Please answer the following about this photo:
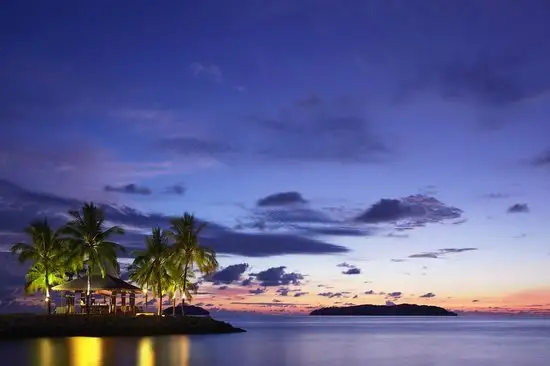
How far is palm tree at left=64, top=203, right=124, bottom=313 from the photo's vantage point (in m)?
59.9

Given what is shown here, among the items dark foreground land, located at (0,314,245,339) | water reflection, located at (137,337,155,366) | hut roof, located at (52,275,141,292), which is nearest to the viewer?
water reflection, located at (137,337,155,366)

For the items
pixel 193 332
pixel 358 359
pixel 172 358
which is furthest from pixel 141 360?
pixel 193 332

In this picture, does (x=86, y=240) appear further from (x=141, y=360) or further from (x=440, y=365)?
(x=440, y=365)

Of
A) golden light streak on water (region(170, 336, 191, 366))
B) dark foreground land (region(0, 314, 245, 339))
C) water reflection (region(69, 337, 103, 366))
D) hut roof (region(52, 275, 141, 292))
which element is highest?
hut roof (region(52, 275, 141, 292))

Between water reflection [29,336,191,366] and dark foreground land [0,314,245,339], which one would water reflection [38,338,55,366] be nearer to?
water reflection [29,336,191,366]

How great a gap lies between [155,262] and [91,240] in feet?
28.2

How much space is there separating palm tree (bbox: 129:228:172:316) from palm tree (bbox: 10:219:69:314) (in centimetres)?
792

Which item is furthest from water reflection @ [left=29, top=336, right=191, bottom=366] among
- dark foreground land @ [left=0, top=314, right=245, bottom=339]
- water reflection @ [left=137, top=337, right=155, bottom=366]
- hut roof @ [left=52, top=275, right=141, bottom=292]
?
hut roof @ [left=52, top=275, right=141, bottom=292]

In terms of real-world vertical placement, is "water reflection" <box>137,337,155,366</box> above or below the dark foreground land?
below

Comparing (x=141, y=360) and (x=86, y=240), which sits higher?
(x=86, y=240)

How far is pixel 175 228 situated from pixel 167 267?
4.36 metres

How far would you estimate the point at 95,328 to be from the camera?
5931cm

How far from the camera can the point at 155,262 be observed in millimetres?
66938

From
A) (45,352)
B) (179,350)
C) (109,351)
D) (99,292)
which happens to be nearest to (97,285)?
(99,292)
